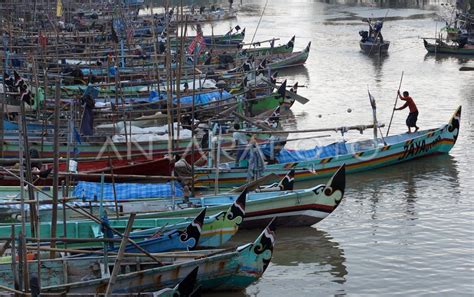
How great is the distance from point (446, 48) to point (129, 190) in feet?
82.7

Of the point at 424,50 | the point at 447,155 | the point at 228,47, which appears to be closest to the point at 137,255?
the point at 447,155

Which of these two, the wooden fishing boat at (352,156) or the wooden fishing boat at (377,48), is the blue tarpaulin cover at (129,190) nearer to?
the wooden fishing boat at (352,156)

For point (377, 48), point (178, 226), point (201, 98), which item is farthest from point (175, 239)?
point (377, 48)

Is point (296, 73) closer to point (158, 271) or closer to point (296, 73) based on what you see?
point (296, 73)

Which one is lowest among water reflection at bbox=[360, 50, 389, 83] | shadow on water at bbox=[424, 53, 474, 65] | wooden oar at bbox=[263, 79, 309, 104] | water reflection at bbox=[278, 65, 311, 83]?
water reflection at bbox=[278, 65, 311, 83]

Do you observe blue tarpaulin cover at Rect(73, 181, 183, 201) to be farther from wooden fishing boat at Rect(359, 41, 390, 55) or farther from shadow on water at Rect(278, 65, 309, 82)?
wooden fishing boat at Rect(359, 41, 390, 55)

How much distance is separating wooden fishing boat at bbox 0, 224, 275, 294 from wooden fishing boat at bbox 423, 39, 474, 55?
26781 mm

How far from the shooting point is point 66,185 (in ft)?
42.8

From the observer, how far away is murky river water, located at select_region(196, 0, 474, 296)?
13836mm

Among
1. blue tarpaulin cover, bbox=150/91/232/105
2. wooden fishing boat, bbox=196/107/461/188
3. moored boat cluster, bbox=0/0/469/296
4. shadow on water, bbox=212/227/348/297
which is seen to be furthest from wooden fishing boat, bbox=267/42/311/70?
shadow on water, bbox=212/227/348/297

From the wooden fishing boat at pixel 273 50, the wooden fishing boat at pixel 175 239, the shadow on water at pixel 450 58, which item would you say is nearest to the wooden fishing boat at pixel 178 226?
the wooden fishing boat at pixel 175 239

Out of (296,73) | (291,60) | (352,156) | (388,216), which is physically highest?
(291,60)

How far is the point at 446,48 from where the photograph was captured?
37750 mm

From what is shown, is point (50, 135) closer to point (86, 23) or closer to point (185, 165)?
point (185, 165)
